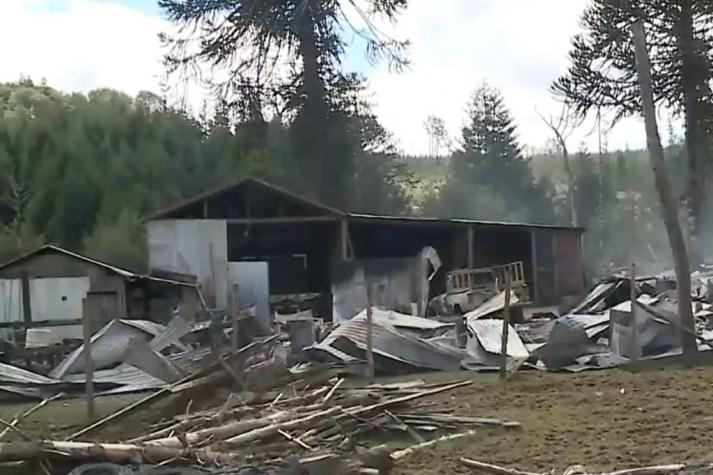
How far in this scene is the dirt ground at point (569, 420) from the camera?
7.60 metres

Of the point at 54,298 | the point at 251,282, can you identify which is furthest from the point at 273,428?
the point at 251,282

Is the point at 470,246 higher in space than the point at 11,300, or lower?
higher

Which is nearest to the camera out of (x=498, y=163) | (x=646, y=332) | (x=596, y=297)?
(x=646, y=332)

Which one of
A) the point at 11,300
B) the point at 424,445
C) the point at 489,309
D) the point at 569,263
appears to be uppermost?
the point at 569,263

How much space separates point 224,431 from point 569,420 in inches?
138

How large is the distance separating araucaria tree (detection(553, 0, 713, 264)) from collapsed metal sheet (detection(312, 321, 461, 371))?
6243mm

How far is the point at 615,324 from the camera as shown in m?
14.3

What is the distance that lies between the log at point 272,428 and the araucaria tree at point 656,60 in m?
10.00

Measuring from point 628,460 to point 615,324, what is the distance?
7.10m

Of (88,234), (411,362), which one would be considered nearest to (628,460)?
(411,362)

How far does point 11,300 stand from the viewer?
19703 mm

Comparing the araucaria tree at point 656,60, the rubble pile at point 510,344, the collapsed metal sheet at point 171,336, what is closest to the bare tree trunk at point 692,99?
the araucaria tree at point 656,60

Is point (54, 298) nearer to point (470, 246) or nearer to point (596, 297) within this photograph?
point (470, 246)

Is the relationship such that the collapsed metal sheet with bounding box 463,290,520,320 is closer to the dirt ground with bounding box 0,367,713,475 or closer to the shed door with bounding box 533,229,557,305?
the dirt ground with bounding box 0,367,713,475
